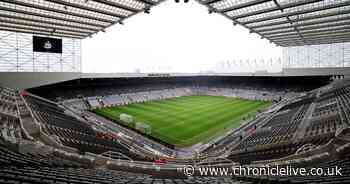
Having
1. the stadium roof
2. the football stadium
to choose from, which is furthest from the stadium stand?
the stadium roof

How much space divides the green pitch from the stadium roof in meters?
14.0

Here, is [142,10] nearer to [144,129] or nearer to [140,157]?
[144,129]

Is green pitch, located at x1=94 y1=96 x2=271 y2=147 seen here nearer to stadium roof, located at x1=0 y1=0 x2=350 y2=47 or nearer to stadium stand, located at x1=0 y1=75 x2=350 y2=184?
stadium stand, located at x1=0 y1=75 x2=350 y2=184

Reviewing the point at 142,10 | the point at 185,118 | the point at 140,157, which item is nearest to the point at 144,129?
the point at 185,118

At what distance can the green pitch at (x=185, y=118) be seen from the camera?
1085 inches

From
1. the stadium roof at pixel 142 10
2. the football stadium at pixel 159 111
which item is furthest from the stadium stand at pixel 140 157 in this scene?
the stadium roof at pixel 142 10

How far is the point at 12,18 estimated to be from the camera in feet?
90.3

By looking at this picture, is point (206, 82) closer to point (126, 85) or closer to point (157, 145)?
point (126, 85)

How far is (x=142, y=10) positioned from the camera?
2689 centimetres

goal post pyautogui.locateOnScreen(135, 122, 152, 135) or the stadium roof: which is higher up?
the stadium roof

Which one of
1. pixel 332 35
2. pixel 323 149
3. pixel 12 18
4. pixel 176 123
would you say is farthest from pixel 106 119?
pixel 332 35

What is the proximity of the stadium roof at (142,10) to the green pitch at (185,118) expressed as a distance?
46.0ft

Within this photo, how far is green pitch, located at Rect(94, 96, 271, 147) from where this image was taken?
90.4ft

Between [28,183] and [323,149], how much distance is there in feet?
35.7
